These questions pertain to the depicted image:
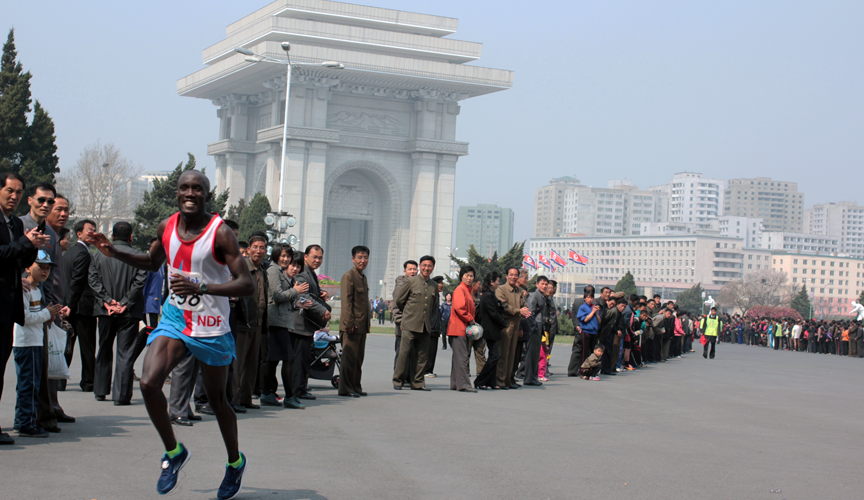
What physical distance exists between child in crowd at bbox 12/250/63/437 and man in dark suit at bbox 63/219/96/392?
2417 millimetres

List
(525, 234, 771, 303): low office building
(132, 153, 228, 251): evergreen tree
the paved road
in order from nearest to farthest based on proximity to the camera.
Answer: the paved road
(132, 153, 228, 251): evergreen tree
(525, 234, 771, 303): low office building

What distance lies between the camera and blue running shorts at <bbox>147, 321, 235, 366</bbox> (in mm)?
5172

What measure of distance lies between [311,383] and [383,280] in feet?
138

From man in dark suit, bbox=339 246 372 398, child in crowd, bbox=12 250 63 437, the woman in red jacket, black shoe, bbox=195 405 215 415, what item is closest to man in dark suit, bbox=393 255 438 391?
the woman in red jacket

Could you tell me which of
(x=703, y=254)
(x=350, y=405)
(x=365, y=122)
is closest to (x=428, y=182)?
(x=365, y=122)

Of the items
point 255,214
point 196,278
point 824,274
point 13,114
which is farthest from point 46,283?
point 824,274

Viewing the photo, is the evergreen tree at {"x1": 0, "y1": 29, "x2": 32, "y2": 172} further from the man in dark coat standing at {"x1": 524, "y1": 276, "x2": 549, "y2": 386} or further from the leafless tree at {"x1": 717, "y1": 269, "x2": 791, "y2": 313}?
the leafless tree at {"x1": 717, "y1": 269, "x2": 791, "y2": 313}

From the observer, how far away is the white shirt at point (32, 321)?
7.01 metres

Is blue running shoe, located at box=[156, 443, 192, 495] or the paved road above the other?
blue running shoe, located at box=[156, 443, 192, 495]

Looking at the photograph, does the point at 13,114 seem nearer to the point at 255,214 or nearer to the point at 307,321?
the point at 255,214

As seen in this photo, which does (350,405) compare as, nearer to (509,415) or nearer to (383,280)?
(509,415)

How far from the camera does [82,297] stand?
993 cm

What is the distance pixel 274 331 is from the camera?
10.0m

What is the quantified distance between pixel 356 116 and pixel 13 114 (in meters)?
22.7
